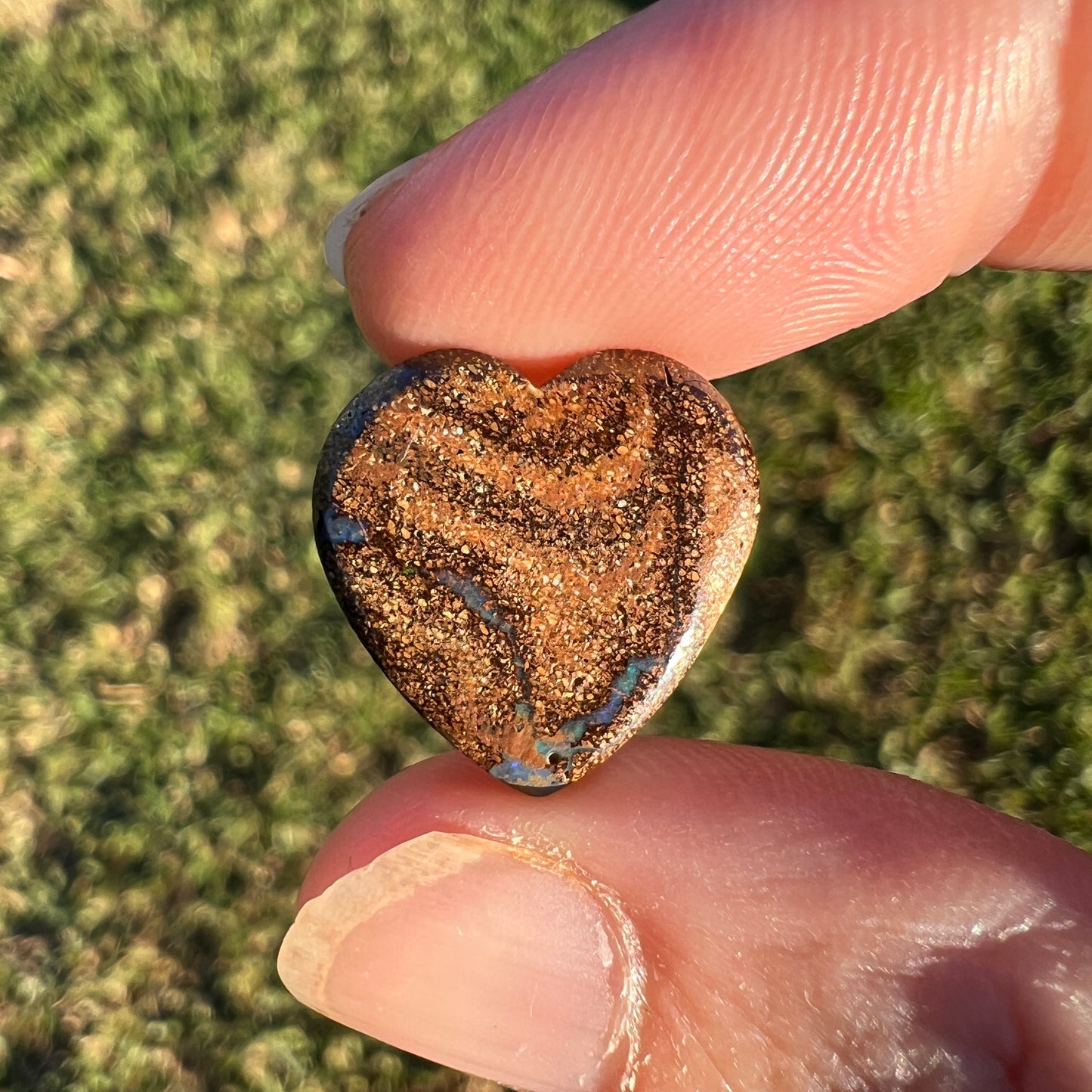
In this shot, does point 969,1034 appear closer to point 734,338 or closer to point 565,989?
point 565,989

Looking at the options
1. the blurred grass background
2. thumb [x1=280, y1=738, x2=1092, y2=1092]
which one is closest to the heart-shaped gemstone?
thumb [x1=280, y1=738, x2=1092, y2=1092]

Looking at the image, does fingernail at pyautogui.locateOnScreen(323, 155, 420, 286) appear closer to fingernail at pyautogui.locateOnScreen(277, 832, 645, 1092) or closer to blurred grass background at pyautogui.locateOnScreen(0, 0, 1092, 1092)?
blurred grass background at pyautogui.locateOnScreen(0, 0, 1092, 1092)

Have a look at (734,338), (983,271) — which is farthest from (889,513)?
(734,338)

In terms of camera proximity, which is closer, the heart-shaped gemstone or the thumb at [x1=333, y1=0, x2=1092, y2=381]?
the heart-shaped gemstone

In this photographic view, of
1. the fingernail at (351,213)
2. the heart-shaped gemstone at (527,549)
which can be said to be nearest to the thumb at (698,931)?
the heart-shaped gemstone at (527,549)

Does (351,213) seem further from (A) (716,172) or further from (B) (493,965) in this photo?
(B) (493,965)

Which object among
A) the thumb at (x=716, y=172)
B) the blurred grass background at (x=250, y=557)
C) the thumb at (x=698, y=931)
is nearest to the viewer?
the thumb at (x=698, y=931)

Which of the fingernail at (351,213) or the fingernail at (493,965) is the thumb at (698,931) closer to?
the fingernail at (493,965)
